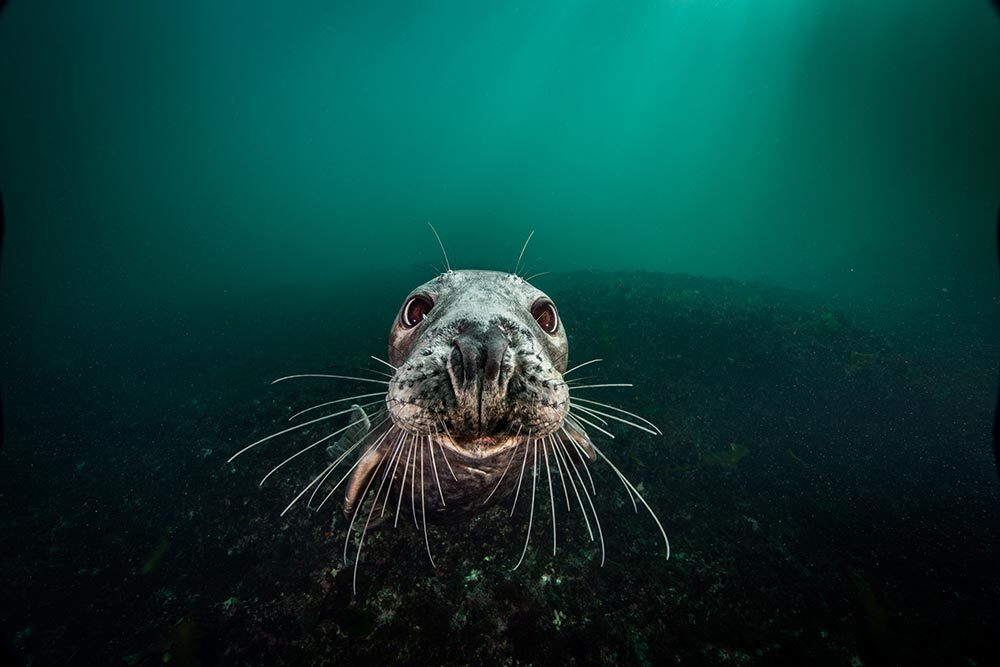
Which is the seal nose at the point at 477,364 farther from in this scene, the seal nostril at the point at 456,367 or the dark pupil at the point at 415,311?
the dark pupil at the point at 415,311

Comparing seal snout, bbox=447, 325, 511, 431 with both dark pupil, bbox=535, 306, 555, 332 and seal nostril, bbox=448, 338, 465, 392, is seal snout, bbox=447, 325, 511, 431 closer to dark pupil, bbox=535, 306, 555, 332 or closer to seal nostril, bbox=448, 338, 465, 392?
seal nostril, bbox=448, 338, 465, 392

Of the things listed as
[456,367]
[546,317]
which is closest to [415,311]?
[546,317]

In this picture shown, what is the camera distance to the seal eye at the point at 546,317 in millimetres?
2672

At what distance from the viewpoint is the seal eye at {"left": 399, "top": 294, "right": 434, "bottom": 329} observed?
262 centimetres

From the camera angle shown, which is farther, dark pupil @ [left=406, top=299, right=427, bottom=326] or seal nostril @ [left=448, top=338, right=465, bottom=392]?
dark pupil @ [left=406, top=299, right=427, bottom=326]

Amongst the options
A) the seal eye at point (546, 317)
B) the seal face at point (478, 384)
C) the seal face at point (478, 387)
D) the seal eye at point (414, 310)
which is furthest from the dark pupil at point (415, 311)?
the seal eye at point (546, 317)

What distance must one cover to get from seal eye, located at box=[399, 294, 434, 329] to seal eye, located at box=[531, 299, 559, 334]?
83 cm

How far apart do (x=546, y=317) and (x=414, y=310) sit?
3.33 ft

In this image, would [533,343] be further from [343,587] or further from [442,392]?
[343,587]

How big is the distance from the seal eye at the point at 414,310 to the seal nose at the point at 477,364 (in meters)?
1.02

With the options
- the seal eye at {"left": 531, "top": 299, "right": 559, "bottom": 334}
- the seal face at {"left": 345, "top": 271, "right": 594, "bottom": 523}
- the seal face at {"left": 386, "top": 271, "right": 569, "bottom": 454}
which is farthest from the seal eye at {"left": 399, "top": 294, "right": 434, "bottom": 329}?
the seal eye at {"left": 531, "top": 299, "right": 559, "bottom": 334}

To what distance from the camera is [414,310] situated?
2654mm

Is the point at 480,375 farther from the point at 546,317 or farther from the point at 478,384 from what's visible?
the point at 546,317

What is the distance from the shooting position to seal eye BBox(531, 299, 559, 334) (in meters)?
2.67
